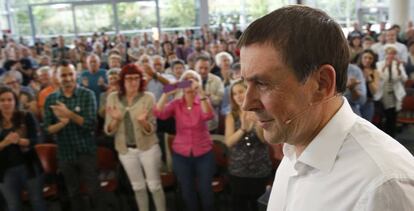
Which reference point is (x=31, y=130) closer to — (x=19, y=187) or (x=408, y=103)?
(x=19, y=187)

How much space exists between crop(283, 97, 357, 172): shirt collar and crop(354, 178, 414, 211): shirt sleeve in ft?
0.40

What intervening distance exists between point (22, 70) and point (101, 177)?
3.91 meters

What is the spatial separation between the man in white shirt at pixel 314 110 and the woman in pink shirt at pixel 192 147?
2.42 m

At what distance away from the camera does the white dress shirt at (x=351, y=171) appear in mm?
718

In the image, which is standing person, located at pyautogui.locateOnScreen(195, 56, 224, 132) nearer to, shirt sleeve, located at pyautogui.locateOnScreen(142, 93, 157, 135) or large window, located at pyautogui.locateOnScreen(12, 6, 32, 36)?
shirt sleeve, located at pyautogui.locateOnScreen(142, 93, 157, 135)

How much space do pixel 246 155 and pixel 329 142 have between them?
2.25m

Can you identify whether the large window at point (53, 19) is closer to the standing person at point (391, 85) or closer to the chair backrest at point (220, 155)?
the standing person at point (391, 85)

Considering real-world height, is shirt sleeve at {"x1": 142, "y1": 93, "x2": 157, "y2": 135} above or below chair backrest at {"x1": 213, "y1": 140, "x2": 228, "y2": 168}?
above

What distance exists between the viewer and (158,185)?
3.53m

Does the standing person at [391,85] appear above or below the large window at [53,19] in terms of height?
below

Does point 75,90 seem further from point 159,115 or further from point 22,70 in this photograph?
point 22,70

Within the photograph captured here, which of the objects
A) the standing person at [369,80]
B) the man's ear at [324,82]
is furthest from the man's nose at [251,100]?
the standing person at [369,80]

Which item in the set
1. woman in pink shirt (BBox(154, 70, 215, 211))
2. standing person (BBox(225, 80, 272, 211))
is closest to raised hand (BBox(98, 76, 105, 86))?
woman in pink shirt (BBox(154, 70, 215, 211))

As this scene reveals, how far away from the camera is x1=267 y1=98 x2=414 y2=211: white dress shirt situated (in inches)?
28.3
